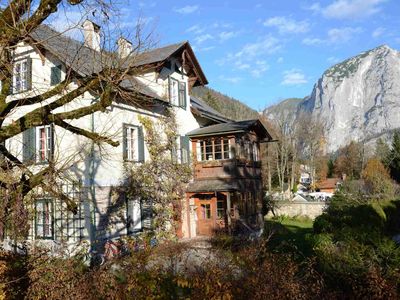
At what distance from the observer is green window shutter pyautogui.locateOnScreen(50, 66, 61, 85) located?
49.8 feet

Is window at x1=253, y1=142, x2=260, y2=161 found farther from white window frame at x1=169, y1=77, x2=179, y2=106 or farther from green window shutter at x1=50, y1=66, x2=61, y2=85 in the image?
green window shutter at x1=50, y1=66, x2=61, y2=85

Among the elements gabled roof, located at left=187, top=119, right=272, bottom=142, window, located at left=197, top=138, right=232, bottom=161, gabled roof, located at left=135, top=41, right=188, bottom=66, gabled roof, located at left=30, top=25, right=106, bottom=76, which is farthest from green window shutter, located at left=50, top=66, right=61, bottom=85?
window, located at left=197, top=138, right=232, bottom=161

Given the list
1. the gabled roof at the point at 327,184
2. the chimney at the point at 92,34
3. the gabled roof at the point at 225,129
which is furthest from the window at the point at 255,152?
the gabled roof at the point at 327,184

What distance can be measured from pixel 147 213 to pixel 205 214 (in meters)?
4.25

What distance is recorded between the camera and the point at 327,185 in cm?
6219

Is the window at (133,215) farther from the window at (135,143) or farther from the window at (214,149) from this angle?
the window at (214,149)

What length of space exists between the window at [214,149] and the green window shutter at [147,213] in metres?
4.62

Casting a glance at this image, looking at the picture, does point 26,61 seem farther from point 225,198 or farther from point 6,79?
point 225,198

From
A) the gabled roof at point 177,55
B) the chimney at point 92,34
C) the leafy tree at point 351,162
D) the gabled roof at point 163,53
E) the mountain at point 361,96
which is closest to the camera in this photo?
the chimney at point 92,34

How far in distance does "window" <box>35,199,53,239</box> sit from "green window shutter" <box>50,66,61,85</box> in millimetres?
4684

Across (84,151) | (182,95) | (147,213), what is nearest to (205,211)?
(147,213)

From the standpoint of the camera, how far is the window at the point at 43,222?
48.1ft

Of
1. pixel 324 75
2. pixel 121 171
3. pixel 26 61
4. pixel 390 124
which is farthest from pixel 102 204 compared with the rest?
pixel 324 75

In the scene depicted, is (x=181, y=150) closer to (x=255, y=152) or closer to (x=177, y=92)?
(x=177, y=92)
